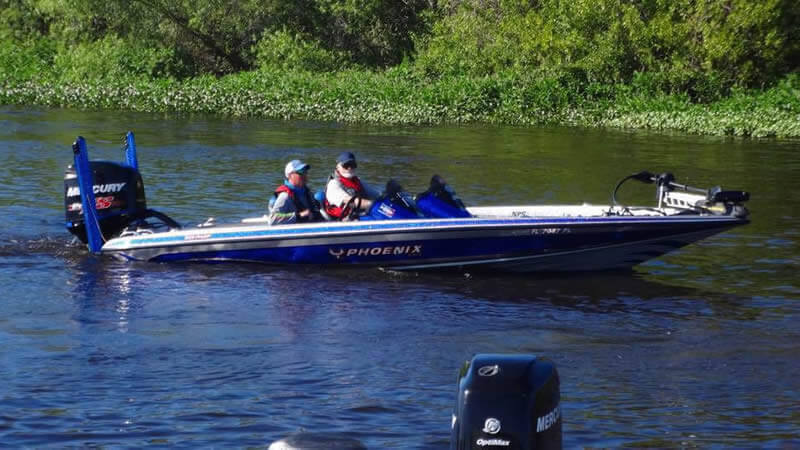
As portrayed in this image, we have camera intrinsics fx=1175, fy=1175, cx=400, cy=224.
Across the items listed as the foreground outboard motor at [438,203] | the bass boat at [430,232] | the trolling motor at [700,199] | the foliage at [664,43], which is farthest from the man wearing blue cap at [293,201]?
the foliage at [664,43]

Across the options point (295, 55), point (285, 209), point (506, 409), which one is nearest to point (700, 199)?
point (285, 209)

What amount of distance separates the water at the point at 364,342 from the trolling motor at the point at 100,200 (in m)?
0.38

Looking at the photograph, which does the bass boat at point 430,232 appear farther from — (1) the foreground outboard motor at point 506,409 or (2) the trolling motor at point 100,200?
(1) the foreground outboard motor at point 506,409

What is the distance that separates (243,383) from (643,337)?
3.61 meters

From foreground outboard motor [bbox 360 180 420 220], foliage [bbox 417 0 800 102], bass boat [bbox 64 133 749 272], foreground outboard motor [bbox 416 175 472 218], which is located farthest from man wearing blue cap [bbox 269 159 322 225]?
foliage [bbox 417 0 800 102]

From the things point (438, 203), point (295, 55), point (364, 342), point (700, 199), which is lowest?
point (364, 342)

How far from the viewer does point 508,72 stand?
35469mm

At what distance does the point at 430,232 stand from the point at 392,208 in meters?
0.52

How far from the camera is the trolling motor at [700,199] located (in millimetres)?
11812

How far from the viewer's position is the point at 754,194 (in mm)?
19266

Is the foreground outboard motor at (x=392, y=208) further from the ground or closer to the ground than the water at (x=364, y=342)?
further from the ground

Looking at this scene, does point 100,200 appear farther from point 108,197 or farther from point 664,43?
point 664,43

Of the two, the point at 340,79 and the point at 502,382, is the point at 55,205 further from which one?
the point at 340,79

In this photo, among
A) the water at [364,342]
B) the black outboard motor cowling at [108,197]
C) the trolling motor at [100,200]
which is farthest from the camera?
the black outboard motor cowling at [108,197]
